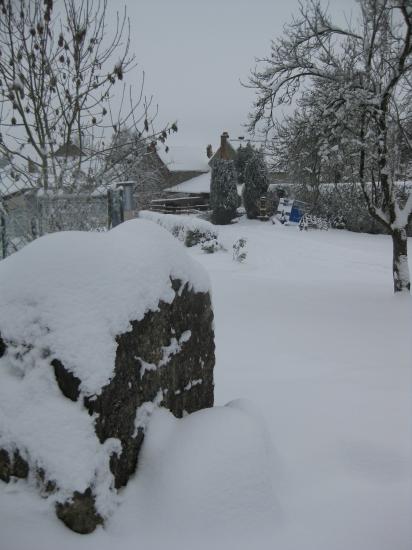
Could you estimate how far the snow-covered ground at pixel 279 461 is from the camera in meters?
1.83

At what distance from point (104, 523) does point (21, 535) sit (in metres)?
0.31

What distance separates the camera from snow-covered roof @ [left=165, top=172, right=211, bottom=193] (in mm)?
33991

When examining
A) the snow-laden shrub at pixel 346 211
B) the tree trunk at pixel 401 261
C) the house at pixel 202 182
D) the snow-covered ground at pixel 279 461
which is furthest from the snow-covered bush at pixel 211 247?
the house at pixel 202 182

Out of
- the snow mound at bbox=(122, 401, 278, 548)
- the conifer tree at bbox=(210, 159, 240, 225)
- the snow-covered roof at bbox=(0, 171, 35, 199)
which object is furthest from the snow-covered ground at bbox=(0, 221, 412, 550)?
the conifer tree at bbox=(210, 159, 240, 225)

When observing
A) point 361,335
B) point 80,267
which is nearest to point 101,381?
point 80,267

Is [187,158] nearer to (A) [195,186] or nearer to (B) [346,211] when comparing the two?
(A) [195,186]

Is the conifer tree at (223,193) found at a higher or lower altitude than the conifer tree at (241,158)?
lower

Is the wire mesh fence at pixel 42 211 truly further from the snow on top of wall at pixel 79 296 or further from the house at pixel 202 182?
the house at pixel 202 182

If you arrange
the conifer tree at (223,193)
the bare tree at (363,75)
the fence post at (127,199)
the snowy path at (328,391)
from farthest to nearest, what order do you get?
the conifer tree at (223,193) < the bare tree at (363,75) < the fence post at (127,199) < the snowy path at (328,391)

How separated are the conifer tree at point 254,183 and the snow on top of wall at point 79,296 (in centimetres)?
2297

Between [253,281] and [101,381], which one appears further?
[253,281]

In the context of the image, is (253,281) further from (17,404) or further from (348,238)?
(348,238)

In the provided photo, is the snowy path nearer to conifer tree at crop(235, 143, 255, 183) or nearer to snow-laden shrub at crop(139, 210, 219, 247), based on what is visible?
snow-laden shrub at crop(139, 210, 219, 247)

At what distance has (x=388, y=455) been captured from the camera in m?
2.76
